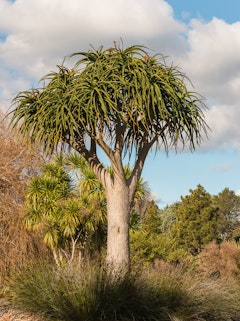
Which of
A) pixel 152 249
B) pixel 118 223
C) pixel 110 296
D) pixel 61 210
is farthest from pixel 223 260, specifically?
pixel 110 296

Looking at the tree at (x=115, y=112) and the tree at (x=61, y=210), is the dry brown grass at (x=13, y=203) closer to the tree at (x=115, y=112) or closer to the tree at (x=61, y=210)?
the tree at (x=61, y=210)

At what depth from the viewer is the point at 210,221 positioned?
1836 inches

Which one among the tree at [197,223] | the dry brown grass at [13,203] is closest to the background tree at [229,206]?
the tree at [197,223]

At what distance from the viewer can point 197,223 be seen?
46.7 m

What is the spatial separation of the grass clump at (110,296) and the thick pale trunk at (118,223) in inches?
56.7

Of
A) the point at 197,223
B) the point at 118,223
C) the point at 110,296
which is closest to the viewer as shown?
the point at 110,296

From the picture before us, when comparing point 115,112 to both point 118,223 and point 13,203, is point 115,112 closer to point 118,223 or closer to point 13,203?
point 118,223

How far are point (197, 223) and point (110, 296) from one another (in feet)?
124

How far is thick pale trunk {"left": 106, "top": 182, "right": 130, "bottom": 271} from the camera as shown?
41.7ft

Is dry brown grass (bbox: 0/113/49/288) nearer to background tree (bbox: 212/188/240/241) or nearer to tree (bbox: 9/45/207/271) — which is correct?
tree (bbox: 9/45/207/271)

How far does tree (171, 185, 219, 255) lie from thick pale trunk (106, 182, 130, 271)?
3383 cm

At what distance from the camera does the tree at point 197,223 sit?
46.3 m

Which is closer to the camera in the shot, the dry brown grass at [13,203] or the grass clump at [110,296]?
the grass clump at [110,296]

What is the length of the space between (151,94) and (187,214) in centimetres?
3575
